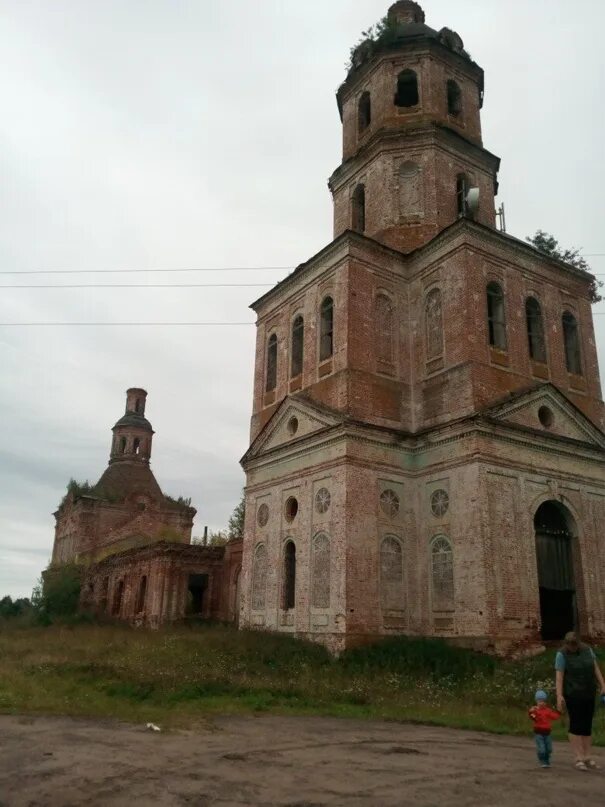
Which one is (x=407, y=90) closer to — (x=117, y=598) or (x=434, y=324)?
(x=434, y=324)

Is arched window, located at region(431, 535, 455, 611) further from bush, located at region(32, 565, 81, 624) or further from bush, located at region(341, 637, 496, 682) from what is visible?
bush, located at region(32, 565, 81, 624)

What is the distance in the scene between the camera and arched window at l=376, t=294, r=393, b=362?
790 inches

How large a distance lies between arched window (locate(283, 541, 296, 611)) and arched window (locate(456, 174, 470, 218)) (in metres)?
12.2

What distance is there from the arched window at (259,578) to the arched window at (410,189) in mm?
11841

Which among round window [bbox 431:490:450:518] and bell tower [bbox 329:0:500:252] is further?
bell tower [bbox 329:0:500:252]

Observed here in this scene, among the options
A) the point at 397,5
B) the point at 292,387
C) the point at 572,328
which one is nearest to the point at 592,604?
the point at 572,328

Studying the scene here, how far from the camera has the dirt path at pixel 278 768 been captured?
235 inches

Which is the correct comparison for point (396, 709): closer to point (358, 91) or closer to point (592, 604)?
point (592, 604)

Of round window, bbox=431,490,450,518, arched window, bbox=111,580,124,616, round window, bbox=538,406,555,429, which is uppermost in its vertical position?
round window, bbox=538,406,555,429

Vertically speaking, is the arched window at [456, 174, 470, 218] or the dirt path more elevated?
the arched window at [456, 174, 470, 218]

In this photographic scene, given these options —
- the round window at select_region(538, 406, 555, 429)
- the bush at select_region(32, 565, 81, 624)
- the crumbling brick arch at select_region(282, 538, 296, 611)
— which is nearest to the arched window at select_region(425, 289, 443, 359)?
the round window at select_region(538, 406, 555, 429)

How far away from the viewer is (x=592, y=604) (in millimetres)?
18094

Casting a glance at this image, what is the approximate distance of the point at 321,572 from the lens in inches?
711

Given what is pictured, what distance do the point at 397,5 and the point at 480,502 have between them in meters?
20.3
